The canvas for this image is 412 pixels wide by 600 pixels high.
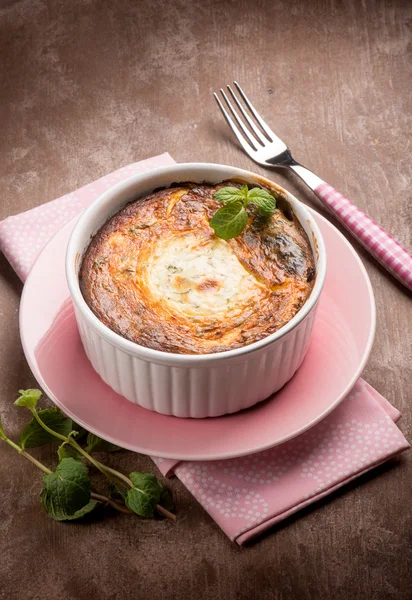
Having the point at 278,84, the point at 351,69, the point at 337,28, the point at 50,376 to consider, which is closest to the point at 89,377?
the point at 50,376

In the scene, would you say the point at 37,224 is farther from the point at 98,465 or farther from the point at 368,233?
the point at 368,233

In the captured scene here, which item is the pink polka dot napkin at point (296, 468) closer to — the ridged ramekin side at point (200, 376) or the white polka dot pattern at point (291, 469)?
the white polka dot pattern at point (291, 469)

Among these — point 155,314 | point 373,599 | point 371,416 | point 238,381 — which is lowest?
point 373,599

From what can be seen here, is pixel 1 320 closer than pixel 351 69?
Yes

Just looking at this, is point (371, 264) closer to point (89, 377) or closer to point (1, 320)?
point (89, 377)

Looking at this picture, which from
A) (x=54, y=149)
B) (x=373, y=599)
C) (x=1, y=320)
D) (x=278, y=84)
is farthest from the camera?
(x=278, y=84)

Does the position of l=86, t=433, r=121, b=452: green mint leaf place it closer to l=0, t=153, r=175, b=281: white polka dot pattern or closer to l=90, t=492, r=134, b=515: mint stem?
l=90, t=492, r=134, b=515: mint stem

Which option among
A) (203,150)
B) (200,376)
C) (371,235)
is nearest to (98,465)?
(200,376)

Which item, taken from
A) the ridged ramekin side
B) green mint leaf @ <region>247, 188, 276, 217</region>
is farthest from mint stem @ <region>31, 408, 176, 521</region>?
green mint leaf @ <region>247, 188, 276, 217</region>
